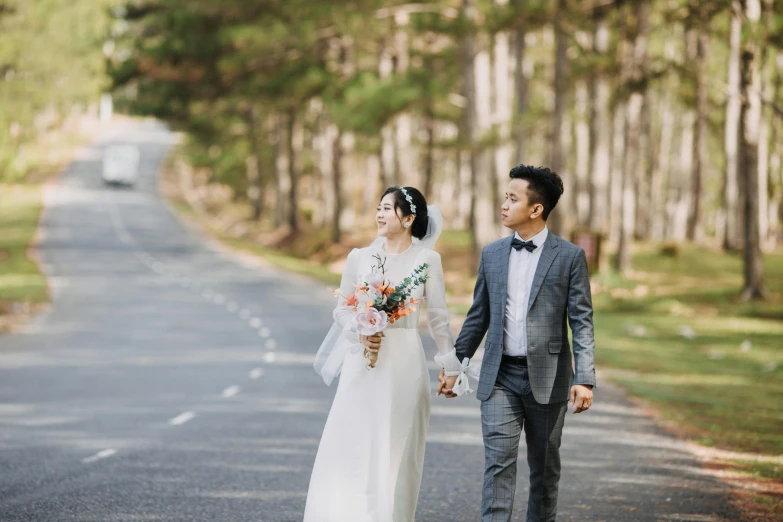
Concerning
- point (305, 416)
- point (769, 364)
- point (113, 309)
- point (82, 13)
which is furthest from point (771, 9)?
point (82, 13)

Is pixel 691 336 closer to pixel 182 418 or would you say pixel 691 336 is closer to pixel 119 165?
pixel 182 418

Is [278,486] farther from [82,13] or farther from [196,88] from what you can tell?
[82,13]

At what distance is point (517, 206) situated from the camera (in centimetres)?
654

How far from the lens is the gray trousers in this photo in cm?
636

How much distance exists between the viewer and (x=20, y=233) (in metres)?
50.4

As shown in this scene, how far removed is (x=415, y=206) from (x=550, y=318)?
1232 mm

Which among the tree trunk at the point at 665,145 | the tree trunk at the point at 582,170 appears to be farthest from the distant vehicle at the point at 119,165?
the tree trunk at the point at 582,170

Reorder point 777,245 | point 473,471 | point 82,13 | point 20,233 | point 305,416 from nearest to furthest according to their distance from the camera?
point 473,471 < point 305,416 < point 777,245 < point 20,233 < point 82,13

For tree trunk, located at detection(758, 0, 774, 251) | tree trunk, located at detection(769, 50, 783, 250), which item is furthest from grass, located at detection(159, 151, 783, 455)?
tree trunk, located at detection(769, 50, 783, 250)

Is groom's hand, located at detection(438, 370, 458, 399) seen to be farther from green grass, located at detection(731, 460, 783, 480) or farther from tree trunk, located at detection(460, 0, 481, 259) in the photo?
tree trunk, located at detection(460, 0, 481, 259)

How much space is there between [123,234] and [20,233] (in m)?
4.99

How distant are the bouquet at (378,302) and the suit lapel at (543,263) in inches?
32.6

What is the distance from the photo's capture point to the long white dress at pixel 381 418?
6848mm

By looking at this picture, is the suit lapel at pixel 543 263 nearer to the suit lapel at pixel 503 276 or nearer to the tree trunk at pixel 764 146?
the suit lapel at pixel 503 276
